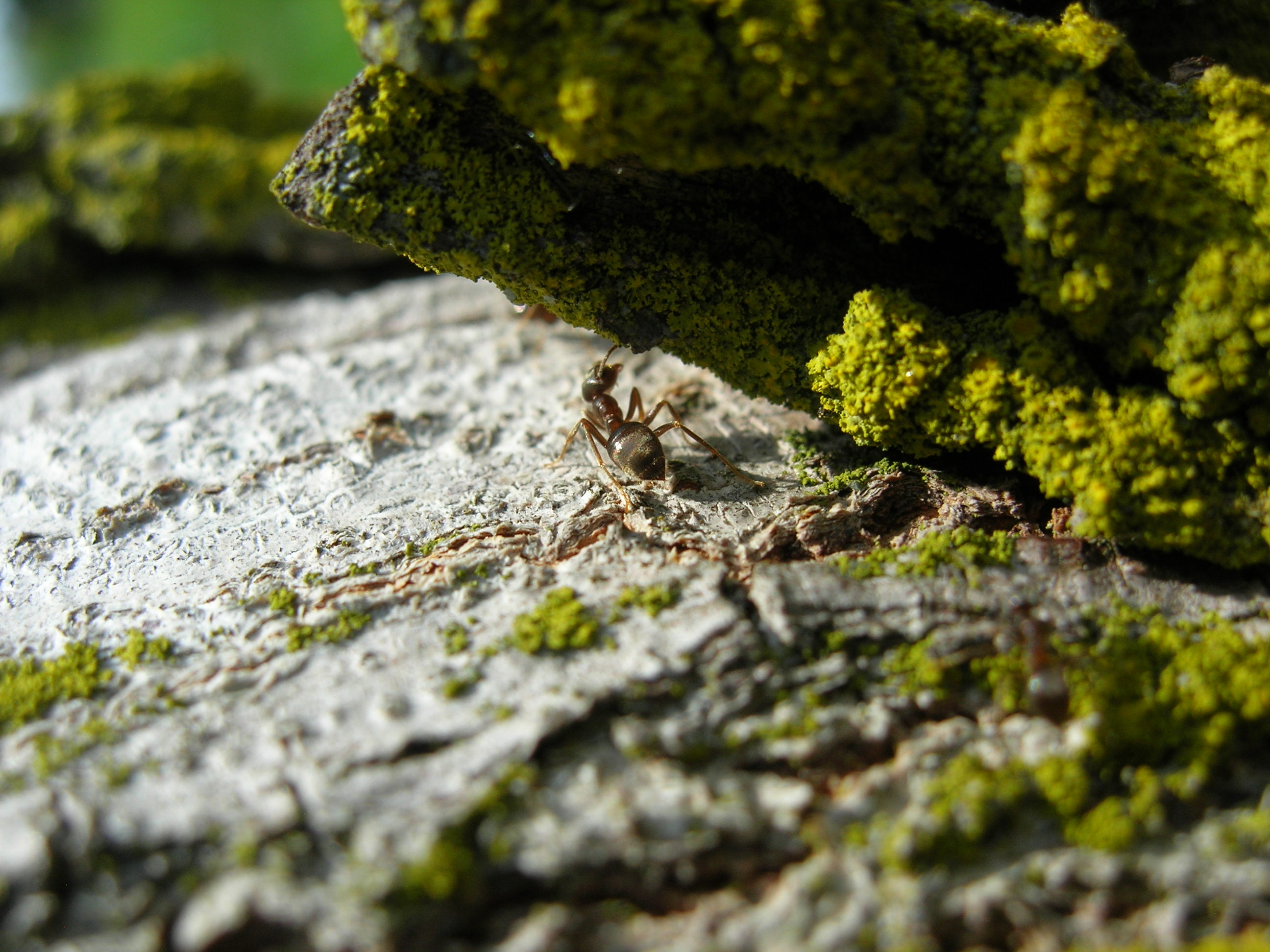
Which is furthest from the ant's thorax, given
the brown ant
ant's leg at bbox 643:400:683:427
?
ant's leg at bbox 643:400:683:427

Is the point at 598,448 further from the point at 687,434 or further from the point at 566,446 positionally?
the point at 687,434

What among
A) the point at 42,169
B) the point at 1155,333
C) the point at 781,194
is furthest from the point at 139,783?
the point at 42,169

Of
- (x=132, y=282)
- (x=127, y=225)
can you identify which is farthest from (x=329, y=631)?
(x=132, y=282)

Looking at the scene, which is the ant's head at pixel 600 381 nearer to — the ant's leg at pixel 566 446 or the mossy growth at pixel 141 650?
the ant's leg at pixel 566 446

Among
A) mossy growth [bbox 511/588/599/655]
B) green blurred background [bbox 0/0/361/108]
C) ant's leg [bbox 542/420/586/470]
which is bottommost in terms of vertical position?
mossy growth [bbox 511/588/599/655]

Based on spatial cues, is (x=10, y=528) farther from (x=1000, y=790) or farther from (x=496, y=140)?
(x=1000, y=790)

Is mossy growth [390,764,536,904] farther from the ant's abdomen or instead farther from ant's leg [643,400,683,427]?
ant's leg [643,400,683,427]
